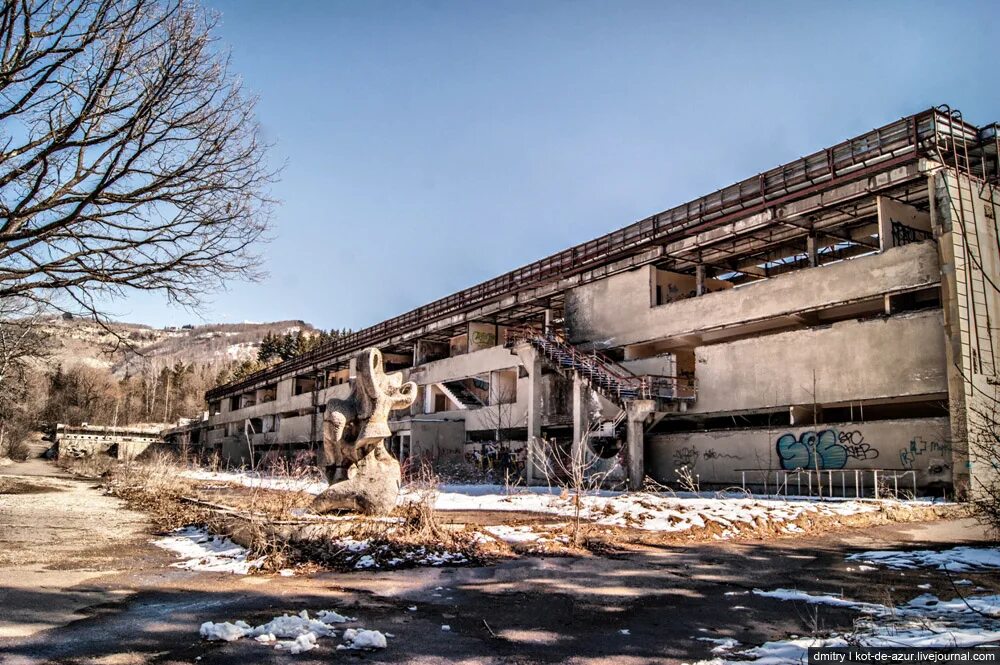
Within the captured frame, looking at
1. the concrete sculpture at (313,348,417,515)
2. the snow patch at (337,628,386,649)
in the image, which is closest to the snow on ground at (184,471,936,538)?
the concrete sculpture at (313,348,417,515)

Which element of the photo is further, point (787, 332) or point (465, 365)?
point (465, 365)

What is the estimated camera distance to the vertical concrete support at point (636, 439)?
25016 mm

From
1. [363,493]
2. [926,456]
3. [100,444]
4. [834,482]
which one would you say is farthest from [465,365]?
[100,444]

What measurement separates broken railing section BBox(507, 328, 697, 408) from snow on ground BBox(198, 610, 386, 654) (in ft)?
68.0

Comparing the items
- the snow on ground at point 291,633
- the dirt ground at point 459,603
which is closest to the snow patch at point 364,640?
the snow on ground at point 291,633

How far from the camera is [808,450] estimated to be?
23.0 metres

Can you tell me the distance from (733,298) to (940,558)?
57.1 feet

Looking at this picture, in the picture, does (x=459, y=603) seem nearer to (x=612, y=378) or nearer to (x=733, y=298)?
(x=612, y=378)

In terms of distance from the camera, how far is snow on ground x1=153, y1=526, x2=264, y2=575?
8477 millimetres

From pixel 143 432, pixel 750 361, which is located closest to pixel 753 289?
pixel 750 361

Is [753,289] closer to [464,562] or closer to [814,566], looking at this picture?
[814,566]

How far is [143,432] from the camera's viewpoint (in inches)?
3378

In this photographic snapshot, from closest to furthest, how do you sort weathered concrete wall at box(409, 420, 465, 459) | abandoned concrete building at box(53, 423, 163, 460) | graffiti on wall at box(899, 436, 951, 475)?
graffiti on wall at box(899, 436, 951, 475) < weathered concrete wall at box(409, 420, 465, 459) < abandoned concrete building at box(53, 423, 163, 460)

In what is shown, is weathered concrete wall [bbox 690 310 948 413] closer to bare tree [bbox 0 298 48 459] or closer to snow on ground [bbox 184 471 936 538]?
snow on ground [bbox 184 471 936 538]
